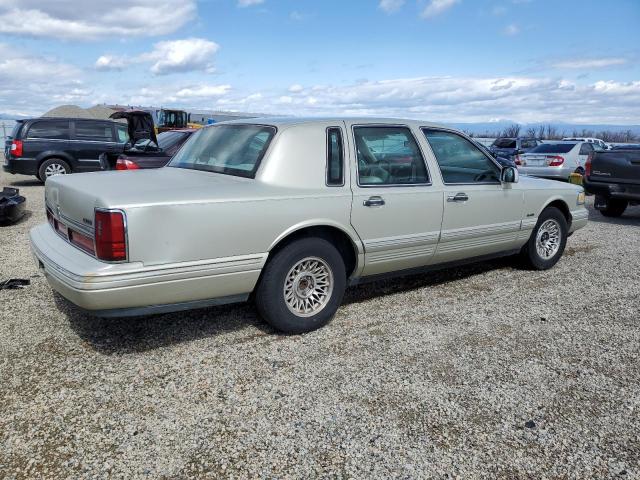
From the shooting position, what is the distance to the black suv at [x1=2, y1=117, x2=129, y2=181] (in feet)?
39.8

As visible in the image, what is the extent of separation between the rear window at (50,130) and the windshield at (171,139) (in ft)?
13.4

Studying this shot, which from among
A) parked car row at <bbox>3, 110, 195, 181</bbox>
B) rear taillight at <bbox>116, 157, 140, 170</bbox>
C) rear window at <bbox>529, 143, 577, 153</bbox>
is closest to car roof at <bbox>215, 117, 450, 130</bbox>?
rear taillight at <bbox>116, 157, 140, 170</bbox>

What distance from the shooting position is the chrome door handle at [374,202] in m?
4.07

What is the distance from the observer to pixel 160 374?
10.8 ft

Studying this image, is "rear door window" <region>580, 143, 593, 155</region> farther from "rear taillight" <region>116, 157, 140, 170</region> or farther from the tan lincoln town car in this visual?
"rear taillight" <region>116, 157, 140, 170</region>

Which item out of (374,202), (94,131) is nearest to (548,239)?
(374,202)

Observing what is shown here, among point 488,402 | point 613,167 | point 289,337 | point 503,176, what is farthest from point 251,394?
point 613,167

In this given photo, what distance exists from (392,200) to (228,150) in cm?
134

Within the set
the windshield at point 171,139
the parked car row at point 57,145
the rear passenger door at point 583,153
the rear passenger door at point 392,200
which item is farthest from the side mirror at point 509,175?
the rear passenger door at point 583,153

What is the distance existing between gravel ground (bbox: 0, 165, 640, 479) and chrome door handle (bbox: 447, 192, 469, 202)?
89cm

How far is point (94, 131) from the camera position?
1267cm

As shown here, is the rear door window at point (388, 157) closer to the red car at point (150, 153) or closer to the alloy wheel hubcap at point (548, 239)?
the alloy wheel hubcap at point (548, 239)

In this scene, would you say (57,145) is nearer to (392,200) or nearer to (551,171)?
(392,200)

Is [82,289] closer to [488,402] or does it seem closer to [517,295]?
[488,402]
